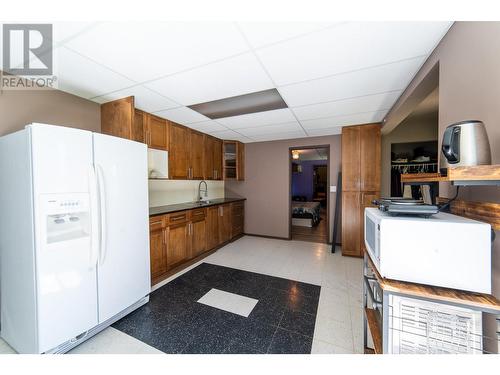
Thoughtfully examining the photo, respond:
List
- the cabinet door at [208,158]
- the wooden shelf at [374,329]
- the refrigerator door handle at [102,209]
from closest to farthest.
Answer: the wooden shelf at [374,329] < the refrigerator door handle at [102,209] < the cabinet door at [208,158]

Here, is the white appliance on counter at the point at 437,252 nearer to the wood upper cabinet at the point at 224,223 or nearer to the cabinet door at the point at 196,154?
the cabinet door at the point at 196,154

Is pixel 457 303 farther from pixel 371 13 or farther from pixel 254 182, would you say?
pixel 254 182

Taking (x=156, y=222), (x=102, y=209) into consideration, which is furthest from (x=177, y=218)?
(x=102, y=209)

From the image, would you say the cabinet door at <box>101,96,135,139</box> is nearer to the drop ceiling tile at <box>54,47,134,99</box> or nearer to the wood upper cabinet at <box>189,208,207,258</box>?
the drop ceiling tile at <box>54,47,134,99</box>

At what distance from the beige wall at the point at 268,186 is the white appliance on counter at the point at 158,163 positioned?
2.23m

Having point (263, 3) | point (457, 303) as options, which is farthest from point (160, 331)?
point (263, 3)

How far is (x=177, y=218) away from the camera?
286 centimetres

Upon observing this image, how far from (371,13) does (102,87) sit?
2.39 meters

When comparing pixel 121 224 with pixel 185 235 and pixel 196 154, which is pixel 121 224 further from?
pixel 196 154

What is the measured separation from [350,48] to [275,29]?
1.96 feet

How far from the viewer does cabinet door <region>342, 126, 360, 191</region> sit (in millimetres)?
3412

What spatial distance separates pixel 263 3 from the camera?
1010mm

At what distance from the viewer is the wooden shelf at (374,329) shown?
3.65ft

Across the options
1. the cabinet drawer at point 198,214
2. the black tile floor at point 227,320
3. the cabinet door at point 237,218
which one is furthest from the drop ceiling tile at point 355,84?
the cabinet door at point 237,218
